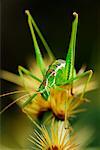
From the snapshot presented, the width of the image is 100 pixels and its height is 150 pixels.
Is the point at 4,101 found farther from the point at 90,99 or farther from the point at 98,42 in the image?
the point at 90,99

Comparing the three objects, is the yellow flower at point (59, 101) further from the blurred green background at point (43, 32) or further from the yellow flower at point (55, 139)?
the blurred green background at point (43, 32)

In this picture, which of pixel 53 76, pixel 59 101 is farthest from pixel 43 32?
pixel 59 101

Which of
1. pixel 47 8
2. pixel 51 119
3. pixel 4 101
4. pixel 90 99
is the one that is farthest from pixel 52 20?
pixel 51 119

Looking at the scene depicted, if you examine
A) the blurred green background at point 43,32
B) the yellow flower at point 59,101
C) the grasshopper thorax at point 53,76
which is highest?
the blurred green background at point 43,32

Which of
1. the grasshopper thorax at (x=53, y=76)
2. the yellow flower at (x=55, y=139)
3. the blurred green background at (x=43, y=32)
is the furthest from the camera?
the blurred green background at (x=43, y=32)

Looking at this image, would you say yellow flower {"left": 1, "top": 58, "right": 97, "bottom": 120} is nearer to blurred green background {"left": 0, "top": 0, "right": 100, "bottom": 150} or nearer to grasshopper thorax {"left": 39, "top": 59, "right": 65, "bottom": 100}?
grasshopper thorax {"left": 39, "top": 59, "right": 65, "bottom": 100}

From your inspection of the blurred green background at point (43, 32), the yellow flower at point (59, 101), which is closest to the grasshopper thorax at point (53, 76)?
the yellow flower at point (59, 101)

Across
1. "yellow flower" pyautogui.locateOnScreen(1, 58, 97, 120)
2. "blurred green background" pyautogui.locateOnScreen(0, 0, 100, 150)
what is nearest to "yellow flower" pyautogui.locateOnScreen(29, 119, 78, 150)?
"yellow flower" pyautogui.locateOnScreen(1, 58, 97, 120)

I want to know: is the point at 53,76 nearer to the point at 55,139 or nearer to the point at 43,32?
the point at 55,139

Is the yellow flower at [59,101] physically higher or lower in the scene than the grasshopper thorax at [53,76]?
lower
